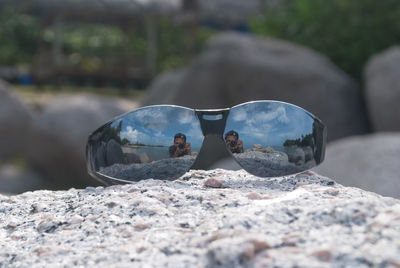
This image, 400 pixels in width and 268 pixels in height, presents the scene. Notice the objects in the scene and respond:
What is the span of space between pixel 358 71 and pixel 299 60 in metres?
1.45

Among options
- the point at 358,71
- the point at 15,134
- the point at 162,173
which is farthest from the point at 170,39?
the point at 162,173

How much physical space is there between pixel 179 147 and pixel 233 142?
19 centimetres

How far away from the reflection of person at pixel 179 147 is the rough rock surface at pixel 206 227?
0.58ft

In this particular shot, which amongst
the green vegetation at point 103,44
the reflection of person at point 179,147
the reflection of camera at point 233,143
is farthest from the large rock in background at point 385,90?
the green vegetation at point 103,44

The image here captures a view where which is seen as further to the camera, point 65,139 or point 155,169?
point 65,139

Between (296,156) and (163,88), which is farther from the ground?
(163,88)

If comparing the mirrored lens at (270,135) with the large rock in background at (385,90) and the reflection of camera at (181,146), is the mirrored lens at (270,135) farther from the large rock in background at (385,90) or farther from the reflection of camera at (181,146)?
the large rock in background at (385,90)

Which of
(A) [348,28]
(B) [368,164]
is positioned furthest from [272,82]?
(B) [368,164]

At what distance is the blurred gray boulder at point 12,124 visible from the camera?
8.85 metres

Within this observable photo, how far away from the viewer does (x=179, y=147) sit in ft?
5.75

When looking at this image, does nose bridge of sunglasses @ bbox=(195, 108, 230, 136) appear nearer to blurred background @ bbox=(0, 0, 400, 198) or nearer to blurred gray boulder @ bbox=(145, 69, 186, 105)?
blurred background @ bbox=(0, 0, 400, 198)

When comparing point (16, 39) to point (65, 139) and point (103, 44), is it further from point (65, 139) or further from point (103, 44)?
point (65, 139)

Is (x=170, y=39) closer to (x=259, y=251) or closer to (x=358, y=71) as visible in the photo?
(x=358, y=71)

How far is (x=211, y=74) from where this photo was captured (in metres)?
6.47
